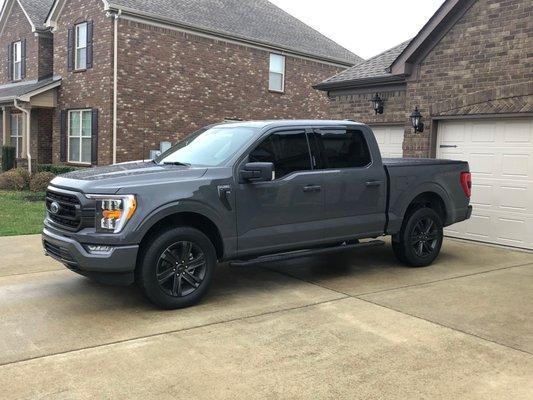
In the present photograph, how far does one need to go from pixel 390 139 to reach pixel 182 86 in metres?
10.4

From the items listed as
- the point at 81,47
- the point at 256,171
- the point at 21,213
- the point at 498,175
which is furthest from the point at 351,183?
the point at 81,47

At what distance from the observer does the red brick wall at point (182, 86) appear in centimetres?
1872

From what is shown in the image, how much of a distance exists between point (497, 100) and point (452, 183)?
230 centimetres

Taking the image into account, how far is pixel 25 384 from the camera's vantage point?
3.89 meters

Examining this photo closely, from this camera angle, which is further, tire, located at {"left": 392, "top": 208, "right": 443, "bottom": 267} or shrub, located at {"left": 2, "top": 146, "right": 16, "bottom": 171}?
shrub, located at {"left": 2, "top": 146, "right": 16, "bottom": 171}

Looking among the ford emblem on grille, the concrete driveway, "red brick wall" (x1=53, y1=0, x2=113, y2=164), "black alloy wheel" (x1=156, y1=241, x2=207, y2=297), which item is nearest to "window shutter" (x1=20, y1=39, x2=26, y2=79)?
"red brick wall" (x1=53, y1=0, x2=113, y2=164)

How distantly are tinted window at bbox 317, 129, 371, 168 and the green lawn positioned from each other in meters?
6.20

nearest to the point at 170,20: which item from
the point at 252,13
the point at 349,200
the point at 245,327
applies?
the point at 252,13

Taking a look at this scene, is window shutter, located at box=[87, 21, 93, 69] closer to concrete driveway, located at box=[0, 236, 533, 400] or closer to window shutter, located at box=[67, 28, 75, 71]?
window shutter, located at box=[67, 28, 75, 71]

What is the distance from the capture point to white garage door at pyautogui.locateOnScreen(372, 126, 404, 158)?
11703mm

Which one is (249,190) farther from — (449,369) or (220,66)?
(220,66)

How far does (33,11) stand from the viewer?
77.0 ft

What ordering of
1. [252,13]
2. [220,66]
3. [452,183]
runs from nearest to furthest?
[452,183] → [220,66] → [252,13]

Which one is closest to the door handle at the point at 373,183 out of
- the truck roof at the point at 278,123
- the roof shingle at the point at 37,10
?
the truck roof at the point at 278,123
